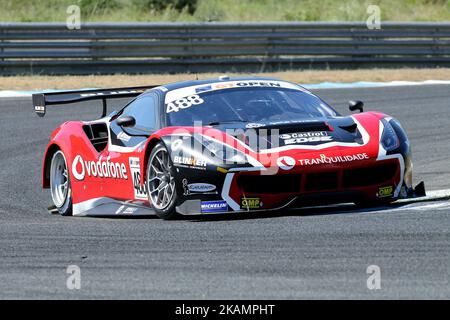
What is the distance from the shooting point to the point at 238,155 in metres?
7.87

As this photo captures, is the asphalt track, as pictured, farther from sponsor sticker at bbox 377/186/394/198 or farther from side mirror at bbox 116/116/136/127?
side mirror at bbox 116/116/136/127

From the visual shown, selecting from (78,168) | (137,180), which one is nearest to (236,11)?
(78,168)

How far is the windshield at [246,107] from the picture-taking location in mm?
8812

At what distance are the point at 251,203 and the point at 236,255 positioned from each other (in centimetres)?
170

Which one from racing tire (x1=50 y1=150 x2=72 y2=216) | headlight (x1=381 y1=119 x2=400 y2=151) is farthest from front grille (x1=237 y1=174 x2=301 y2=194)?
racing tire (x1=50 y1=150 x2=72 y2=216)

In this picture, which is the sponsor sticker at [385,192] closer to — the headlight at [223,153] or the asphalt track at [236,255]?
the asphalt track at [236,255]

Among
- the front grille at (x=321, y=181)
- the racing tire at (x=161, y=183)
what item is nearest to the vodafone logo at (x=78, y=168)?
the racing tire at (x=161, y=183)

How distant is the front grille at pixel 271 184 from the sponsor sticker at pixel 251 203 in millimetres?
60

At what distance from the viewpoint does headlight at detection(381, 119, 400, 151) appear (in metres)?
8.25

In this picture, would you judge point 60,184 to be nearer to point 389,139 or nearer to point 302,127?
point 302,127

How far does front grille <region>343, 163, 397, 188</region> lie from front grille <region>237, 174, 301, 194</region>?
40 centimetres
